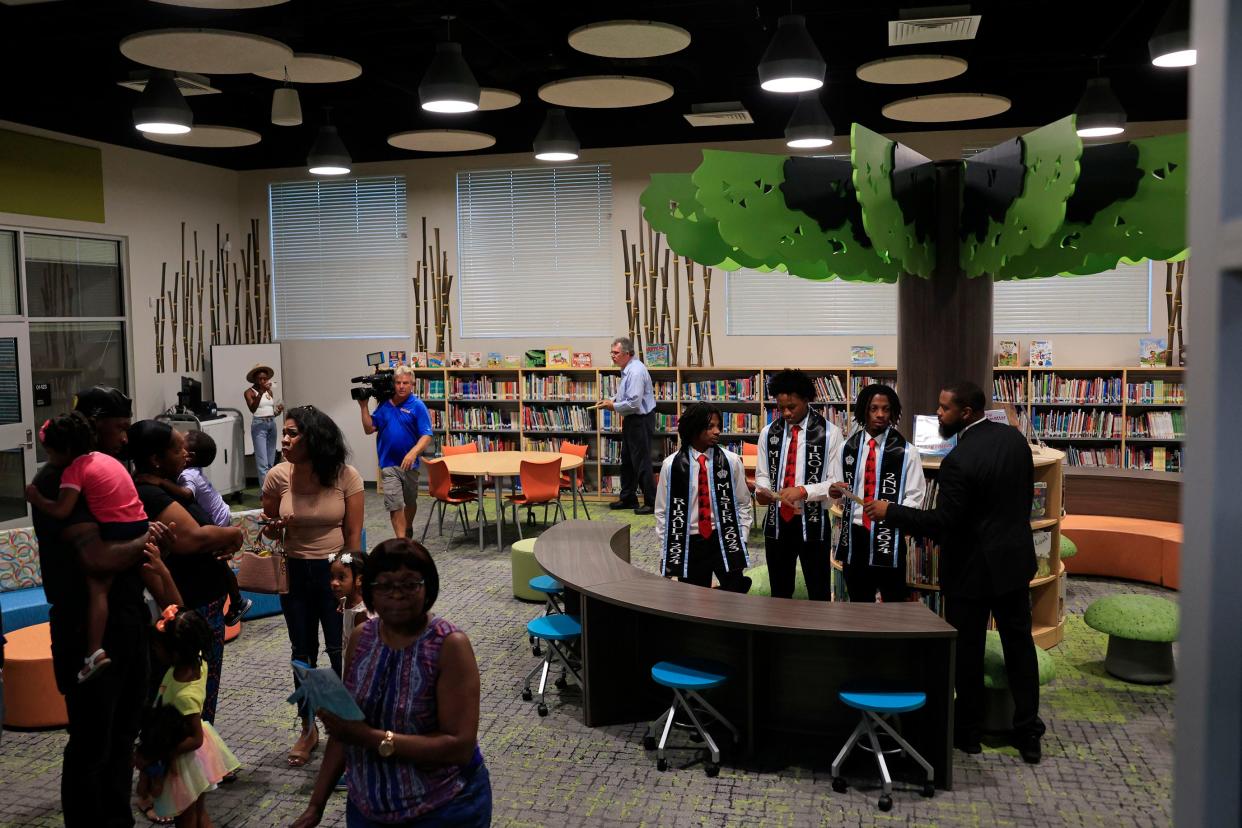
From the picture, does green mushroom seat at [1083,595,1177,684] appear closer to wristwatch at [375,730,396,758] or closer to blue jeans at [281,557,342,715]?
blue jeans at [281,557,342,715]

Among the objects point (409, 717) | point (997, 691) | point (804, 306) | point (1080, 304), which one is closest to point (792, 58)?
point (997, 691)

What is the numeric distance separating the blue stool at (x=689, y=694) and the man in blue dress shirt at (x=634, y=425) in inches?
215

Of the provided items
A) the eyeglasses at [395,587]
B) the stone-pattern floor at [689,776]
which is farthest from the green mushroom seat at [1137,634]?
the eyeglasses at [395,587]

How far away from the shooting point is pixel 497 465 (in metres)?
9.10

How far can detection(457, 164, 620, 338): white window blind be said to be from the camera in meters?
12.0

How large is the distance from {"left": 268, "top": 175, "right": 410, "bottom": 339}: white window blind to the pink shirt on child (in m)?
9.15

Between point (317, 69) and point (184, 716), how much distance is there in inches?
208

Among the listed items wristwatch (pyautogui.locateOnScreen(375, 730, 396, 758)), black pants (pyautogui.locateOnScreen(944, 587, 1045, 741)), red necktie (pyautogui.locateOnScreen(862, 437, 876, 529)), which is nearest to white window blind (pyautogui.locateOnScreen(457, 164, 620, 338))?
red necktie (pyautogui.locateOnScreen(862, 437, 876, 529))

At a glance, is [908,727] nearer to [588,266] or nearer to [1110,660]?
[1110,660]

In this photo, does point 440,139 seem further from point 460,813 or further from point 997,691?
point 460,813

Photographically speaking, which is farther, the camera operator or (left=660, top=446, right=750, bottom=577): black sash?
the camera operator

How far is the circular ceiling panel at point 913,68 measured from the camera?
23.9ft

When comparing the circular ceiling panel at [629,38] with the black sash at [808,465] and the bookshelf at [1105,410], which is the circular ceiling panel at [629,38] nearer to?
the black sash at [808,465]

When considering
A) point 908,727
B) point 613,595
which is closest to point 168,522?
point 613,595
